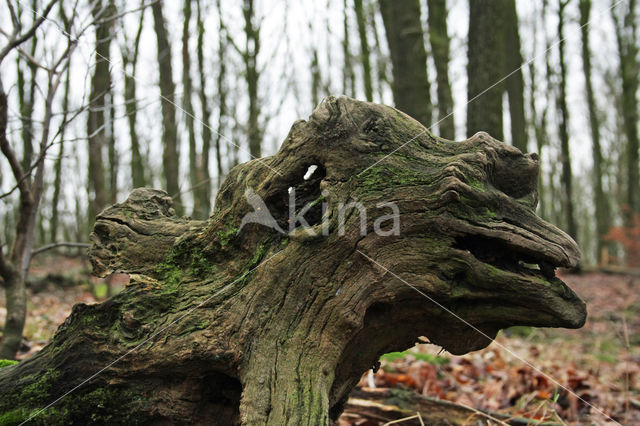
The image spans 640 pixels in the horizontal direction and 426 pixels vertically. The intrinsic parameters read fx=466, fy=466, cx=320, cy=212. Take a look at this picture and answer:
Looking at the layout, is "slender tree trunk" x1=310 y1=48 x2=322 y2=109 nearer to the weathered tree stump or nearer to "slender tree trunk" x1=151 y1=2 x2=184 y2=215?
"slender tree trunk" x1=151 y1=2 x2=184 y2=215

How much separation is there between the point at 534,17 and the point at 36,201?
24481 mm

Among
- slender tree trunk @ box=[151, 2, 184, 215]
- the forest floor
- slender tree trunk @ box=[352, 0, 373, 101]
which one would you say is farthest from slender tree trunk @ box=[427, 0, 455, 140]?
slender tree trunk @ box=[151, 2, 184, 215]

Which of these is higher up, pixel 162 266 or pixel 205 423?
pixel 162 266

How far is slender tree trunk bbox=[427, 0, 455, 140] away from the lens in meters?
8.88

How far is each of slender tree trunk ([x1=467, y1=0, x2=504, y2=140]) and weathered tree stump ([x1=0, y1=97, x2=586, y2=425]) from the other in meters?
3.70

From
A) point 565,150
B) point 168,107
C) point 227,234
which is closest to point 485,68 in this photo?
point 227,234

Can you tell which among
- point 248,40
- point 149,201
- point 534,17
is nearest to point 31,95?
point 248,40

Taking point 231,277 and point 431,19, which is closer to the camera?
point 231,277

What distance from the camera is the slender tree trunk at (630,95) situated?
16.7 metres

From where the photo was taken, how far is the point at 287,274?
239cm

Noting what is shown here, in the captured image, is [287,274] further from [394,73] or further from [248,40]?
[248,40]

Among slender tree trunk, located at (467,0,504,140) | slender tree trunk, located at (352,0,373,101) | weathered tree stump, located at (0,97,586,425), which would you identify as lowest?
weathered tree stump, located at (0,97,586,425)

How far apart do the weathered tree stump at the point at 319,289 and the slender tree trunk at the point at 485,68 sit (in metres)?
3.70

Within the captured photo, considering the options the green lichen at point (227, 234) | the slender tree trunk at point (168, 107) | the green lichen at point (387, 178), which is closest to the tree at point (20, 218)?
the green lichen at point (227, 234)
